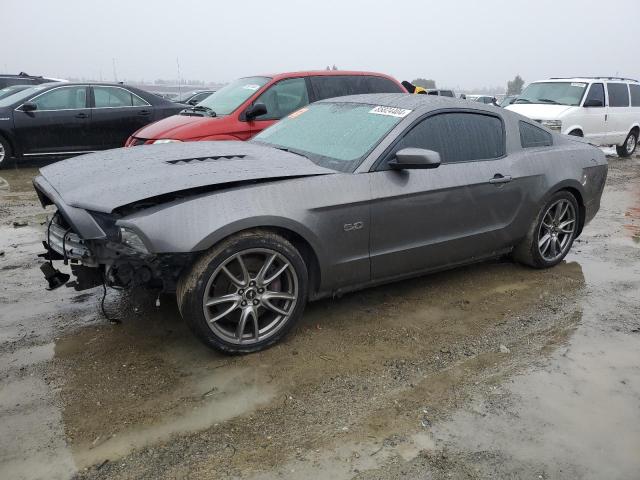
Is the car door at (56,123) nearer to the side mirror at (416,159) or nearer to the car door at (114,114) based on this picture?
the car door at (114,114)

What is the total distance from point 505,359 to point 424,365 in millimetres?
530

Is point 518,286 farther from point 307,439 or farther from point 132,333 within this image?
point 132,333

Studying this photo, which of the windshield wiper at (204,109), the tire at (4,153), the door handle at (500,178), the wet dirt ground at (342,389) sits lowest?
the wet dirt ground at (342,389)

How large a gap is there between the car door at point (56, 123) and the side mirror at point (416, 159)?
7395mm

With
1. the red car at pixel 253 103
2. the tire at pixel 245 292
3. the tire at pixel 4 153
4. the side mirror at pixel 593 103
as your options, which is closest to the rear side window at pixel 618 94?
the side mirror at pixel 593 103

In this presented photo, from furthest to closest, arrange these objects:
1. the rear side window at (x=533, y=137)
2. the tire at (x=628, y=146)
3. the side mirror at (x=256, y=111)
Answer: the tire at (x=628, y=146) → the side mirror at (x=256, y=111) → the rear side window at (x=533, y=137)

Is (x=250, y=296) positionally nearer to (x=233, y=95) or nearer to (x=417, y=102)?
(x=417, y=102)

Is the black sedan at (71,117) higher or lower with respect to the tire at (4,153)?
higher

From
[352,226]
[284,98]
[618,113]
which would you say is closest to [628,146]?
[618,113]

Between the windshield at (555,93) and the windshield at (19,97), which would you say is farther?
the windshield at (555,93)

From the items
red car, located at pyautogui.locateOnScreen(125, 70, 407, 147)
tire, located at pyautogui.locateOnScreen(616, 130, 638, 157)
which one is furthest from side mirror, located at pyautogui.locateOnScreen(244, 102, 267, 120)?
tire, located at pyautogui.locateOnScreen(616, 130, 638, 157)

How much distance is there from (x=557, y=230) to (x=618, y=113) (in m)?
9.00

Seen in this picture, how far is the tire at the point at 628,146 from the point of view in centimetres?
1294

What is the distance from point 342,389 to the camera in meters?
2.91
